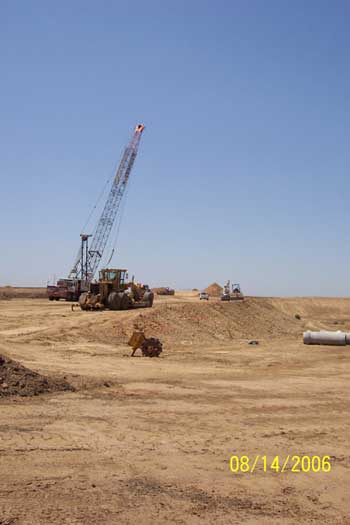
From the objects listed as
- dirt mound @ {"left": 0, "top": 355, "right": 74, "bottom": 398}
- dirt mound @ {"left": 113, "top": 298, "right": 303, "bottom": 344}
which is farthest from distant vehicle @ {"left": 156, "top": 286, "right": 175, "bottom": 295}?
dirt mound @ {"left": 0, "top": 355, "right": 74, "bottom": 398}

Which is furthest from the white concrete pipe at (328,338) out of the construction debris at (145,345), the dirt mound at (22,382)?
the dirt mound at (22,382)

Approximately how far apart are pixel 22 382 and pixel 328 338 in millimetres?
19157

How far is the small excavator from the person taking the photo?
1635 inches

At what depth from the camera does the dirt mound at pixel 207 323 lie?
32.6 metres

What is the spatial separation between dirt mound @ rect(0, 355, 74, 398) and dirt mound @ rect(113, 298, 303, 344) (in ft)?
37.9

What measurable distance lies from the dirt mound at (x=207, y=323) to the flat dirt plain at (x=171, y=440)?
8.75m

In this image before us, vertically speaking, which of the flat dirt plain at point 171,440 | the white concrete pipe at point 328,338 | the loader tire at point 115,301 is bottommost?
the flat dirt plain at point 171,440

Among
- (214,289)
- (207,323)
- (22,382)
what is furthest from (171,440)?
(214,289)

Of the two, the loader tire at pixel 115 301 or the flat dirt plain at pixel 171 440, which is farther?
the loader tire at pixel 115 301

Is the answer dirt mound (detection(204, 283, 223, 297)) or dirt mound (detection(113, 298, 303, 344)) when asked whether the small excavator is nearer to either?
dirt mound (detection(113, 298, 303, 344))

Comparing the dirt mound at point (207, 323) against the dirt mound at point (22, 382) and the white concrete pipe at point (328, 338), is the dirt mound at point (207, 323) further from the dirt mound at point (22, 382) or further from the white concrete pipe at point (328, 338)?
the dirt mound at point (22, 382)

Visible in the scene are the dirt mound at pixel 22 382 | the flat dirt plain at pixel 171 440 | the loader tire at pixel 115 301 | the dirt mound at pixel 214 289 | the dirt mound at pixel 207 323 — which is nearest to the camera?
the flat dirt plain at pixel 171 440

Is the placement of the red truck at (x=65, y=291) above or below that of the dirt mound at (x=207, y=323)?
above

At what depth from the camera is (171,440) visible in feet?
33.4
